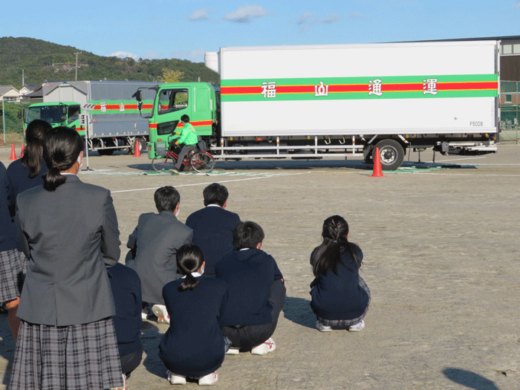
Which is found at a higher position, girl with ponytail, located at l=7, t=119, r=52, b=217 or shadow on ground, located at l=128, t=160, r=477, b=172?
girl with ponytail, located at l=7, t=119, r=52, b=217

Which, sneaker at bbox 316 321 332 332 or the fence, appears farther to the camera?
the fence

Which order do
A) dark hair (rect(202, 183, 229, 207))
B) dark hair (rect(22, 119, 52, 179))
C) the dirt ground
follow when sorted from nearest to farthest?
1. the dirt ground
2. dark hair (rect(22, 119, 52, 179))
3. dark hair (rect(202, 183, 229, 207))

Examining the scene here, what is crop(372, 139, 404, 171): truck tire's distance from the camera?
19938mm

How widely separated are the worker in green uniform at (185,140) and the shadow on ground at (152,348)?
45.3ft

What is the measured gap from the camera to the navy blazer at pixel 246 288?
15.6 feet

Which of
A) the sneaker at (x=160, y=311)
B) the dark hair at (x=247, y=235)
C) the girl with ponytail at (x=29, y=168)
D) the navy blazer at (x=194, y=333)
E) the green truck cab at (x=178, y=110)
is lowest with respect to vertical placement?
the sneaker at (x=160, y=311)

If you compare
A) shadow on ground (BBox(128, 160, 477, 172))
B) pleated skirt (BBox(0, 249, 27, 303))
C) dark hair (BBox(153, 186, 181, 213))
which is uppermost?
dark hair (BBox(153, 186, 181, 213))

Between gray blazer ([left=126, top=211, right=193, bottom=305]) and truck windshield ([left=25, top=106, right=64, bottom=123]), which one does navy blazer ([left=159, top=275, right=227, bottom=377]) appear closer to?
gray blazer ([left=126, top=211, right=193, bottom=305])

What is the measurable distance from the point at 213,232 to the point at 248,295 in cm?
122

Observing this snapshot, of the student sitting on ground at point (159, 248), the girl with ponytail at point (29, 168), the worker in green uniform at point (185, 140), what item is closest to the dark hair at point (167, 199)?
the student sitting on ground at point (159, 248)

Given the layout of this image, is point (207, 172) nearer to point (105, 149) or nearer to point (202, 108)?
point (202, 108)

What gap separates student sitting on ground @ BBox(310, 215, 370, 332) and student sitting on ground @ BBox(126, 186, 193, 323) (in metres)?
1.27

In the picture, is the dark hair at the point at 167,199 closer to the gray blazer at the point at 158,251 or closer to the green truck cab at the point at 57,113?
the gray blazer at the point at 158,251

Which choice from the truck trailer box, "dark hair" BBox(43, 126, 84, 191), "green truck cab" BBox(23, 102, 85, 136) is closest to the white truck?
the truck trailer box
